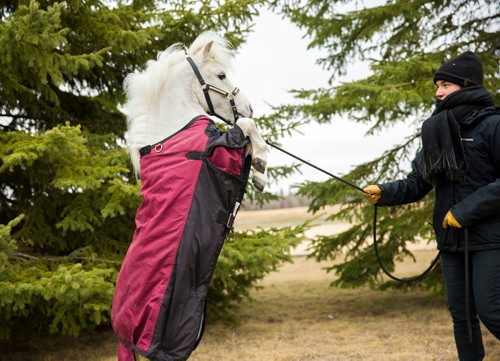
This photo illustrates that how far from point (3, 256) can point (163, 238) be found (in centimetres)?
194

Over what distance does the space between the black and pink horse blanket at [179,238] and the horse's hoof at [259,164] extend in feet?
0.18

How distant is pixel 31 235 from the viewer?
5117mm

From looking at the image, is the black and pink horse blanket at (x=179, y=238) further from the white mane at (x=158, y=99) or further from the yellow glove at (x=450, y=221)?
the yellow glove at (x=450, y=221)

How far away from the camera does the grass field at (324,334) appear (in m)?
5.03

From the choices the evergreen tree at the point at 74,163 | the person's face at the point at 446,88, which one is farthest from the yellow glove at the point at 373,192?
the evergreen tree at the point at 74,163

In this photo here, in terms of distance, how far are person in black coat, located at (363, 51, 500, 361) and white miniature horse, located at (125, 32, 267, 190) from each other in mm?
1057

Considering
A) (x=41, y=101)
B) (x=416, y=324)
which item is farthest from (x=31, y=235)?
(x=416, y=324)

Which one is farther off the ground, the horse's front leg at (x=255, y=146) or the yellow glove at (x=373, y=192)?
the horse's front leg at (x=255, y=146)

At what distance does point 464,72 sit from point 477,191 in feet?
2.15

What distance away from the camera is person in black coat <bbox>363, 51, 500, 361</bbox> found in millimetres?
2705

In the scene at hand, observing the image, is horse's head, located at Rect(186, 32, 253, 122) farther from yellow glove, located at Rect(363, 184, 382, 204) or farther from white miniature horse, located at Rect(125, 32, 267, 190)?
yellow glove, located at Rect(363, 184, 382, 204)

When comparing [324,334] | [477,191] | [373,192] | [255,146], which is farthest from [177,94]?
[324,334]

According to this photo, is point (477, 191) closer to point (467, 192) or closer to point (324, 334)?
point (467, 192)

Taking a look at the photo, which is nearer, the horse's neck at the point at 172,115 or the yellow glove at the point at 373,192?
the horse's neck at the point at 172,115
